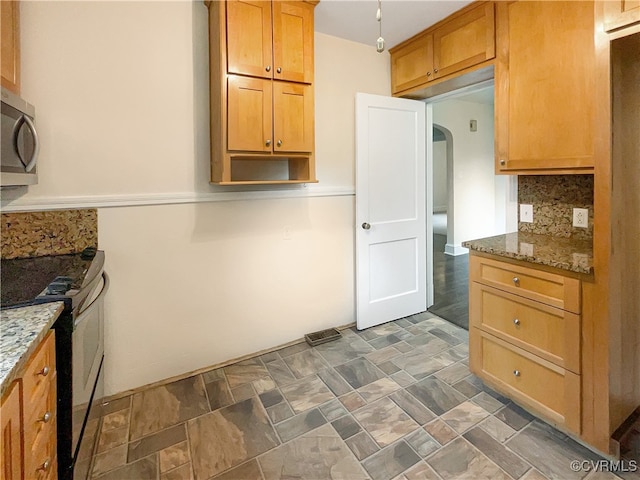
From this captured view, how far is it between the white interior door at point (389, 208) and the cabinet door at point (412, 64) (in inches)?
6.8

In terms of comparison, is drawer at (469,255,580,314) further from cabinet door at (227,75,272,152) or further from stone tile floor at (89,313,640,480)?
cabinet door at (227,75,272,152)

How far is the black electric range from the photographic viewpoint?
1204 mm

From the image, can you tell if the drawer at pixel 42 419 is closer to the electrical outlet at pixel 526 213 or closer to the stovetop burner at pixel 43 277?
the stovetop burner at pixel 43 277

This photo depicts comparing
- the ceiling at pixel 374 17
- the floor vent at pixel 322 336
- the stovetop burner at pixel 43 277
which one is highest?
the ceiling at pixel 374 17

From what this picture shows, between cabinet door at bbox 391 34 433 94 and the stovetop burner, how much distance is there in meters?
2.61

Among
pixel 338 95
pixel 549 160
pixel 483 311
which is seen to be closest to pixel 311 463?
pixel 483 311

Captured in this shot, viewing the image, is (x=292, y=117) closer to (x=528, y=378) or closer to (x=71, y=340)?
(x=71, y=340)

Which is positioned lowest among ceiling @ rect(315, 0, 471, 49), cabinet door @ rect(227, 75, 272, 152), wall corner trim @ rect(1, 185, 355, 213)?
wall corner trim @ rect(1, 185, 355, 213)

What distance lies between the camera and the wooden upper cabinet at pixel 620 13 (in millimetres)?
1387

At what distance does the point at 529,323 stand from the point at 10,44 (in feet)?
9.46

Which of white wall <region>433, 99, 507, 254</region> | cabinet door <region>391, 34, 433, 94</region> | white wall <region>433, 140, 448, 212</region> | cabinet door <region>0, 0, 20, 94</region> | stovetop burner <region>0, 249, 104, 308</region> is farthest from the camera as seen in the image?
white wall <region>433, 140, 448, 212</region>

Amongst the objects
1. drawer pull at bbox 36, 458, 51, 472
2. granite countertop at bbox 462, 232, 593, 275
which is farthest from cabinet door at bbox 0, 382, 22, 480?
granite countertop at bbox 462, 232, 593, 275

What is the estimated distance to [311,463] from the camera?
5.41ft

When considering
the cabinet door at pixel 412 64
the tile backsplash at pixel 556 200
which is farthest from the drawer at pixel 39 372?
the cabinet door at pixel 412 64
